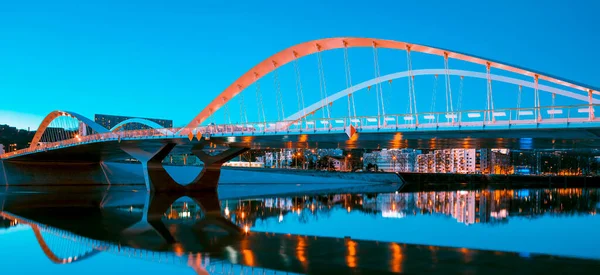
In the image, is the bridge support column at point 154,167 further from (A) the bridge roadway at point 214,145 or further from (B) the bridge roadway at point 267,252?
(B) the bridge roadway at point 267,252

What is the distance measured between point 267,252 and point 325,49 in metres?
26.3

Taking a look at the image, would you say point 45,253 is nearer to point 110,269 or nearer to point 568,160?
point 110,269

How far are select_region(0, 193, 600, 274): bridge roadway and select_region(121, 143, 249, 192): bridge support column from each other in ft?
89.2

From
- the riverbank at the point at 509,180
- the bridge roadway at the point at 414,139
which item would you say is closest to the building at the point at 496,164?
the riverbank at the point at 509,180

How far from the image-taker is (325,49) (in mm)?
40438

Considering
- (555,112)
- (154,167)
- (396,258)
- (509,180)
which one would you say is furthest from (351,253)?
(509,180)

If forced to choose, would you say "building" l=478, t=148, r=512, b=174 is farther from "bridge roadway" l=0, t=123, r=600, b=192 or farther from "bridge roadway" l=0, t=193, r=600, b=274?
"bridge roadway" l=0, t=193, r=600, b=274

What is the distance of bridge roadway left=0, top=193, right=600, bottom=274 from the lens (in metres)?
13.8

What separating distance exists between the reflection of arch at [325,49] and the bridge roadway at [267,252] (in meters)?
14.7

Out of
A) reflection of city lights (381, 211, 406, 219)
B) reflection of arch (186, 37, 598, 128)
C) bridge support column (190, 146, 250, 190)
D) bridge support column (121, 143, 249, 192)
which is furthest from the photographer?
bridge support column (190, 146, 250, 190)

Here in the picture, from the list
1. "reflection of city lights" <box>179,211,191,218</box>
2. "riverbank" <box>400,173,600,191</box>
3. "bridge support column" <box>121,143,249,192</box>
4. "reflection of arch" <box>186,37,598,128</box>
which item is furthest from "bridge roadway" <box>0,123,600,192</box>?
"riverbank" <box>400,173,600,191</box>

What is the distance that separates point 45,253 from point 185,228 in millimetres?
6364

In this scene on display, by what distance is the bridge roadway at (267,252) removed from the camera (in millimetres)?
13789

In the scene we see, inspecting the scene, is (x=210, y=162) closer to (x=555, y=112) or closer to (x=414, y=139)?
(x=414, y=139)
